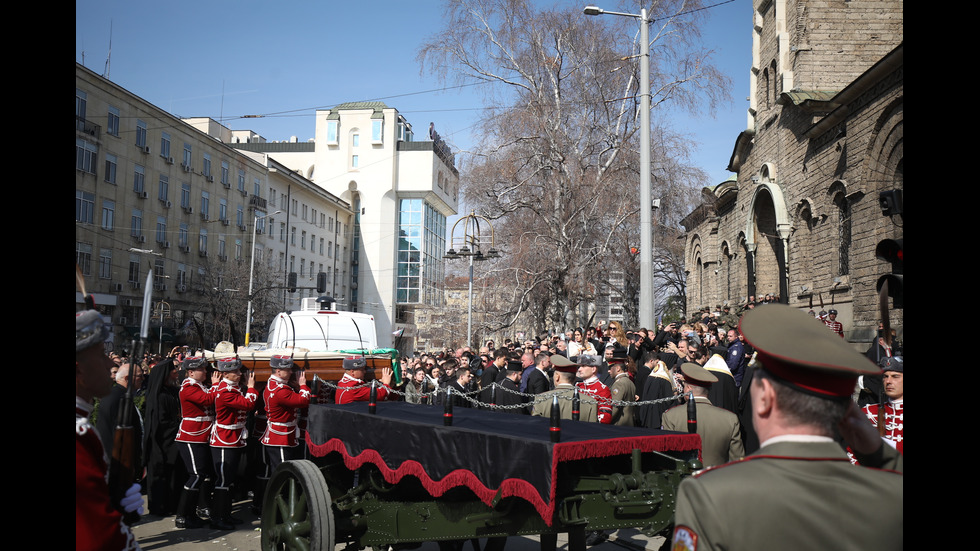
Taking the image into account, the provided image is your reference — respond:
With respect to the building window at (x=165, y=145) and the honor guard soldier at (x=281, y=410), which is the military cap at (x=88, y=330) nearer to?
the honor guard soldier at (x=281, y=410)

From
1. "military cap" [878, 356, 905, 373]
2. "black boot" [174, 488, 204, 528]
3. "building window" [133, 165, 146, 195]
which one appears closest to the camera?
"military cap" [878, 356, 905, 373]

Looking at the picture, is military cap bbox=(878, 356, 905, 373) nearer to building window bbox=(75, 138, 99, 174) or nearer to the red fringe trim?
the red fringe trim

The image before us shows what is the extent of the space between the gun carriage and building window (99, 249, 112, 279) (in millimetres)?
34974

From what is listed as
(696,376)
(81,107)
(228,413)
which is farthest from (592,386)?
(81,107)

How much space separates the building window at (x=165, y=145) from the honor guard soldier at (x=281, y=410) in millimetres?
39383

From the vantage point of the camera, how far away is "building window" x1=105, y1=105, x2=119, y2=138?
1516 inches

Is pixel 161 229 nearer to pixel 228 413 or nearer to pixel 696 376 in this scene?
Answer: pixel 228 413

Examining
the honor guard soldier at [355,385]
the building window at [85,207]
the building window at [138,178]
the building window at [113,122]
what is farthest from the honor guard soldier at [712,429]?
the building window at [138,178]

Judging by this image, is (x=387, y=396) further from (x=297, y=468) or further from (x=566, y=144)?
(x=566, y=144)

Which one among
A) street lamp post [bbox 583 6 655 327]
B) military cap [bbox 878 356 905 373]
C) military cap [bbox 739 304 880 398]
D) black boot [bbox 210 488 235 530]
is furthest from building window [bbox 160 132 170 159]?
military cap [bbox 739 304 880 398]

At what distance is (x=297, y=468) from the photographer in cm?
585

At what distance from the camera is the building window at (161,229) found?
43.8m

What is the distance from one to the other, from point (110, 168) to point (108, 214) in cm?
237
